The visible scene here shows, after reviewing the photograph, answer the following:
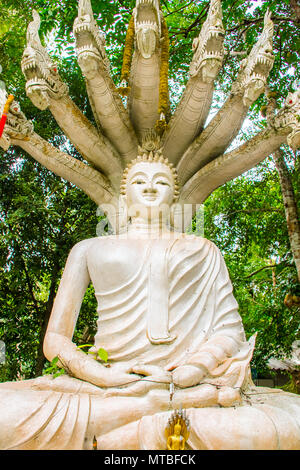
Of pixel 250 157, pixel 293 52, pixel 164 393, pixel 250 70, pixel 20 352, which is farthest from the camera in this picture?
pixel 293 52

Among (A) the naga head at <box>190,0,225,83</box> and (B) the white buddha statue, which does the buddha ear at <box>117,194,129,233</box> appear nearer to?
(B) the white buddha statue

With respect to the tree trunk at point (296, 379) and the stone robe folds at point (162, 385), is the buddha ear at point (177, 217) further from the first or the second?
the tree trunk at point (296, 379)

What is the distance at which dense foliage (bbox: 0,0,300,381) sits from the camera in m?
7.44

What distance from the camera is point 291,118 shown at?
15.3 ft

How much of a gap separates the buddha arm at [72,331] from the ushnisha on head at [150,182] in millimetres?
689

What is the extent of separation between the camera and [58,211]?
8195 millimetres

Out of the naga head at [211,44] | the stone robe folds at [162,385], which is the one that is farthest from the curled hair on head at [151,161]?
the naga head at [211,44]

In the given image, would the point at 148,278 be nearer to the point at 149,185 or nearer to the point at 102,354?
the point at 102,354

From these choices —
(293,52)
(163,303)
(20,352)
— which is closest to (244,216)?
(293,52)

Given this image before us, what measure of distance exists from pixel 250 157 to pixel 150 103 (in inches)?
51.1

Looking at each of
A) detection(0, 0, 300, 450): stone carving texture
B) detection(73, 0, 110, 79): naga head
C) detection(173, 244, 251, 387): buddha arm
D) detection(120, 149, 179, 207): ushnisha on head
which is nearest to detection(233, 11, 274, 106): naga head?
detection(0, 0, 300, 450): stone carving texture

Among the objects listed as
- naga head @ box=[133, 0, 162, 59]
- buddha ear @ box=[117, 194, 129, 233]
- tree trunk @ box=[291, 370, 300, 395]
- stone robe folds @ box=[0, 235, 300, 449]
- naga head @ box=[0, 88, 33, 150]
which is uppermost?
naga head @ box=[133, 0, 162, 59]
